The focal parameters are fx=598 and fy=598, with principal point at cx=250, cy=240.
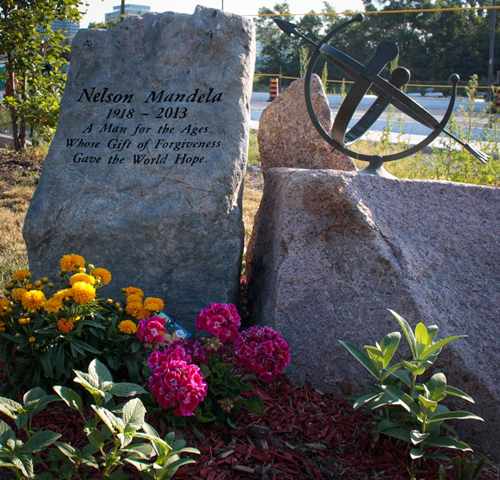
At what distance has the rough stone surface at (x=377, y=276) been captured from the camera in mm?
2869

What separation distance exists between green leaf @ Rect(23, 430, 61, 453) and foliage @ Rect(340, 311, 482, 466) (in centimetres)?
111

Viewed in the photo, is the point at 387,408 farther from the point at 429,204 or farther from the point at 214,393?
the point at 429,204

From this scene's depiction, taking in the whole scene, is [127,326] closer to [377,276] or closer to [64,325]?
[64,325]

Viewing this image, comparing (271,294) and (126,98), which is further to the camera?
(126,98)

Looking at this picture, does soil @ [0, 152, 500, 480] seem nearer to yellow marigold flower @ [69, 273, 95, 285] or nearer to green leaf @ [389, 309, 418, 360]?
green leaf @ [389, 309, 418, 360]

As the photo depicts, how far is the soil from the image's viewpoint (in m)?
2.36

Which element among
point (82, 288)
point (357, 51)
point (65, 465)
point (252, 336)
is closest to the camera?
point (65, 465)

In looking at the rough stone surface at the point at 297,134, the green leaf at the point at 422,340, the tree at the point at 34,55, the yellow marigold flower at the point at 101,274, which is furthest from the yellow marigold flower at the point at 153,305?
the tree at the point at 34,55

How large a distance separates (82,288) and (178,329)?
2.27 feet

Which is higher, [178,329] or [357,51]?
[357,51]

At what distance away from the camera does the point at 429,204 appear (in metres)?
3.23

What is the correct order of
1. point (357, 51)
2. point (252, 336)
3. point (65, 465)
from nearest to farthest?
point (65, 465)
point (252, 336)
point (357, 51)

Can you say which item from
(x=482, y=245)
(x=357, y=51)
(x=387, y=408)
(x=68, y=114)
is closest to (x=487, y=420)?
(x=387, y=408)

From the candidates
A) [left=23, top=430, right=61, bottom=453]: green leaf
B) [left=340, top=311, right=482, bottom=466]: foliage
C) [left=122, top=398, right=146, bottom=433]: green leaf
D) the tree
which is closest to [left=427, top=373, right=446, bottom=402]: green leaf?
[left=340, top=311, right=482, bottom=466]: foliage
